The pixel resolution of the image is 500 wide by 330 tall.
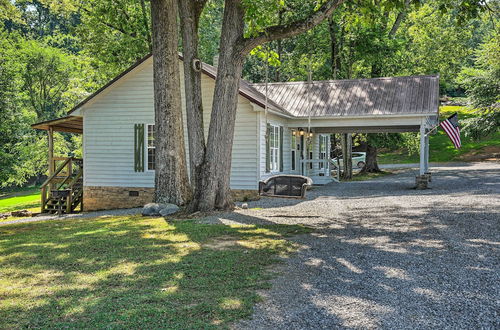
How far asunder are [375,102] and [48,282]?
1555 cm

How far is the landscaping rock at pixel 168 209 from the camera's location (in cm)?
1190

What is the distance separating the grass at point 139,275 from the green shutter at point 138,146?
738 centimetres

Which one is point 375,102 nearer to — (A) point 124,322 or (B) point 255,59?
(A) point 124,322

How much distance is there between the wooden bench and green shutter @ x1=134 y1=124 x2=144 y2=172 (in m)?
6.20

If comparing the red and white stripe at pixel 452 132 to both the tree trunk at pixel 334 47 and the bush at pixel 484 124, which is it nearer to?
the tree trunk at pixel 334 47

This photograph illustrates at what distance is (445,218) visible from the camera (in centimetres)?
992

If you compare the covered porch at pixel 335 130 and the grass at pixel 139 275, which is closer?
the grass at pixel 139 275

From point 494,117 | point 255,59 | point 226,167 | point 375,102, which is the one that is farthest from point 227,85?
point 255,59

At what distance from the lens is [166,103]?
12359mm

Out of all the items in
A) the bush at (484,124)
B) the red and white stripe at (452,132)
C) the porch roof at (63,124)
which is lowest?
the red and white stripe at (452,132)

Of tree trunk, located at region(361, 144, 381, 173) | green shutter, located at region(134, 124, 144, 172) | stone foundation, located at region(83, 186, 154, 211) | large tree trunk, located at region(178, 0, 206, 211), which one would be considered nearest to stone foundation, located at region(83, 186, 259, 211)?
stone foundation, located at region(83, 186, 154, 211)

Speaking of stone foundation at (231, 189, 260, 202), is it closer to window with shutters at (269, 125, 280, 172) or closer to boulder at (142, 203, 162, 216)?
window with shutters at (269, 125, 280, 172)

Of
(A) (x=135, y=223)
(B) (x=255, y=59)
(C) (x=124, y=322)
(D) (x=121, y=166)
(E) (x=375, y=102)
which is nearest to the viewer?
(C) (x=124, y=322)

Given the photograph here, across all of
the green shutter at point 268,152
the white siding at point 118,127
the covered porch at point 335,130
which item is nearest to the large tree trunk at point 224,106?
the green shutter at point 268,152
